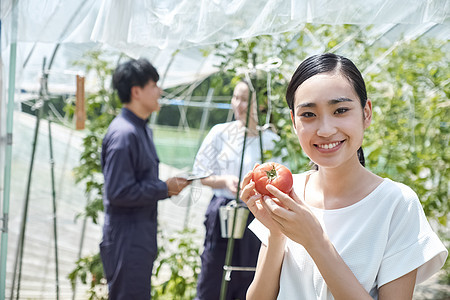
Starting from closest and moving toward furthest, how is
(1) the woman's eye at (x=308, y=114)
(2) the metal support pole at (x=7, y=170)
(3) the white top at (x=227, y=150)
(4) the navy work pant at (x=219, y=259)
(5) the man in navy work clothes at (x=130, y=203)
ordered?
(1) the woman's eye at (x=308, y=114) < (2) the metal support pole at (x=7, y=170) < (5) the man in navy work clothes at (x=130, y=203) < (3) the white top at (x=227, y=150) < (4) the navy work pant at (x=219, y=259)

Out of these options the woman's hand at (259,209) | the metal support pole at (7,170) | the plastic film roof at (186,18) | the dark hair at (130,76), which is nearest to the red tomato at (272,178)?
the woman's hand at (259,209)

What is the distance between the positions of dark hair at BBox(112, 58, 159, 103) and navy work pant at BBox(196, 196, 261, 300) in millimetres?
852

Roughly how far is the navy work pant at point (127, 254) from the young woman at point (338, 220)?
65.4 inches

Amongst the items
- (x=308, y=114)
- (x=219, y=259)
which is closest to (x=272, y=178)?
(x=308, y=114)

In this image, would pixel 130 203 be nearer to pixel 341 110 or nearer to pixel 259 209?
pixel 259 209

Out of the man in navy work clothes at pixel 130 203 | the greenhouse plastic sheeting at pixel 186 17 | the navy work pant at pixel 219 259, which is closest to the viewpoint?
the greenhouse plastic sheeting at pixel 186 17

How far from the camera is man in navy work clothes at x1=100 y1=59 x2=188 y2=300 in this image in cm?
311

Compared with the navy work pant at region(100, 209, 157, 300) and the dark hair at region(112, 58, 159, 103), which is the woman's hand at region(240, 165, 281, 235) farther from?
the dark hair at region(112, 58, 159, 103)

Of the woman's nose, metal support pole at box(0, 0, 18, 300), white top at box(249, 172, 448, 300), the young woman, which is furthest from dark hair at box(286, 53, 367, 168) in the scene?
metal support pole at box(0, 0, 18, 300)

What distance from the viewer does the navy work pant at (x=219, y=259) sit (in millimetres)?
3363

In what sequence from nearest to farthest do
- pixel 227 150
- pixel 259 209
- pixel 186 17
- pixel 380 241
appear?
1. pixel 380 241
2. pixel 259 209
3. pixel 186 17
4. pixel 227 150

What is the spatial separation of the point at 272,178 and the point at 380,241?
34 cm

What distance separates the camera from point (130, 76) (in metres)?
3.42

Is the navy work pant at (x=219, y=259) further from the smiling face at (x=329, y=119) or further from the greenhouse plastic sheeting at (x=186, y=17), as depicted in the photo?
the smiling face at (x=329, y=119)
